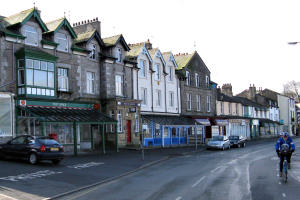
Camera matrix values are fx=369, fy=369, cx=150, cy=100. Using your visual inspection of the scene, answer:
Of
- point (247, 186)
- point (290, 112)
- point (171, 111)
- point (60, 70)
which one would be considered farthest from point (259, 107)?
point (247, 186)

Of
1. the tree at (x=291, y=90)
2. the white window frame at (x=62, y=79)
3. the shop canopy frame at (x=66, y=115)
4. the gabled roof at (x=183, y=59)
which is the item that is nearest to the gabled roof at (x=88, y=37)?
the white window frame at (x=62, y=79)

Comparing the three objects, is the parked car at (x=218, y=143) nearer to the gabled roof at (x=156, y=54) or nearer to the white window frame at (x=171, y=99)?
the white window frame at (x=171, y=99)

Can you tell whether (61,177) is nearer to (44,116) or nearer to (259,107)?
(44,116)

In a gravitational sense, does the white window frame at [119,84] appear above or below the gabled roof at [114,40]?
below

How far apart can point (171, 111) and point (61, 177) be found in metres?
26.2

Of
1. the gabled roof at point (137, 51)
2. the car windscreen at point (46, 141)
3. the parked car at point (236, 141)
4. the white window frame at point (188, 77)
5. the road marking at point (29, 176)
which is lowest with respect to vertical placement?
the parked car at point (236, 141)

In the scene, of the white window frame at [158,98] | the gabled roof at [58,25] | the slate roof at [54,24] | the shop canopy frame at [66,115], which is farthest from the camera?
the white window frame at [158,98]

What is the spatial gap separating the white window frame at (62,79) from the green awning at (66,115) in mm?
1844

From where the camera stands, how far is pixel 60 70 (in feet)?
91.5

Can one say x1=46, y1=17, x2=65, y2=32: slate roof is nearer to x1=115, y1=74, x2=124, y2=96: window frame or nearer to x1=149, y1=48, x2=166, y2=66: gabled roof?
x1=115, y1=74, x2=124, y2=96: window frame

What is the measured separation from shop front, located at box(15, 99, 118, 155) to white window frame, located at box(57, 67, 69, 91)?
1.36 m

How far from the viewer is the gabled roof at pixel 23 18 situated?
2483 centimetres

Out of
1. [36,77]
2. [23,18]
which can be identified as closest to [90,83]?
[36,77]

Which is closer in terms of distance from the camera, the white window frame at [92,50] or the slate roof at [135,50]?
the white window frame at [92,50]
